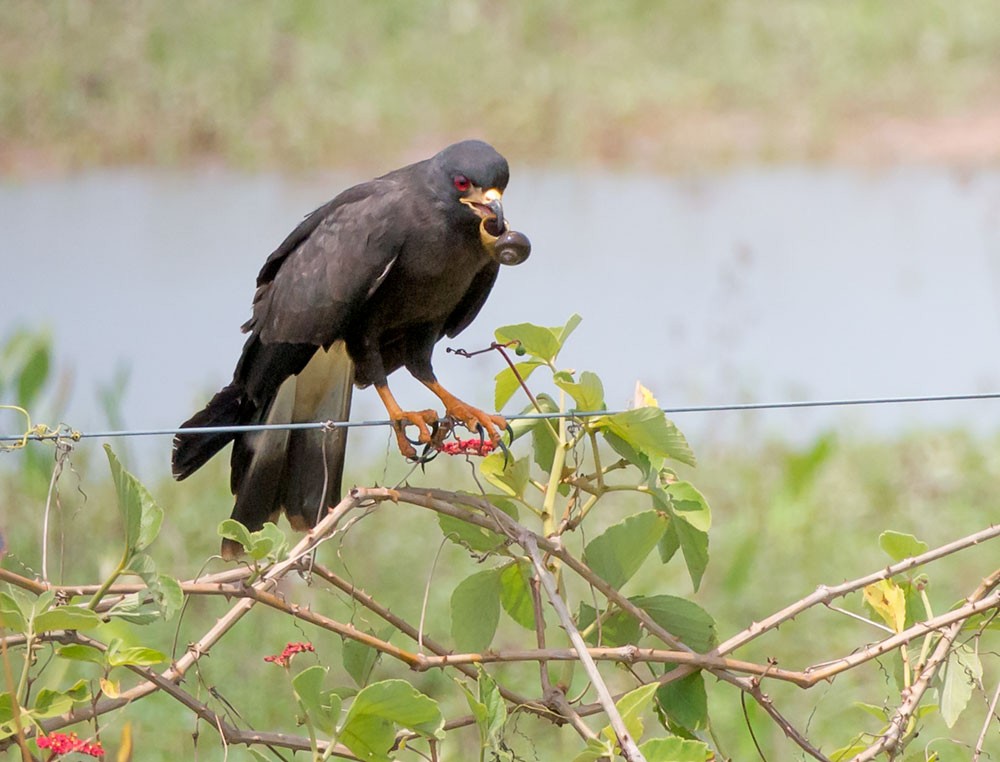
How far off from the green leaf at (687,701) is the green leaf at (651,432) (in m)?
0.31

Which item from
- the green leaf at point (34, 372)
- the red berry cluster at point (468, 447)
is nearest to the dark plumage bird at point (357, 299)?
the red berry cluster at point (468, 447)

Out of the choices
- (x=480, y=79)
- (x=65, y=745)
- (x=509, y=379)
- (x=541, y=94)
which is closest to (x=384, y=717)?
(x=65, y=745)

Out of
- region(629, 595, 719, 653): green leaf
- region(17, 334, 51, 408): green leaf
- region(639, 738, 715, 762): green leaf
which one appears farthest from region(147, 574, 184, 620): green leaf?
region(17, 334, 51, 408): green leaf

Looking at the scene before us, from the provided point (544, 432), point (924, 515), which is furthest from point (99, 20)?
point (544, 432)

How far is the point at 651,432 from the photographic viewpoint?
6.39 feet

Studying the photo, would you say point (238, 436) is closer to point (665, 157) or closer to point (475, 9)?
point (665, 157)

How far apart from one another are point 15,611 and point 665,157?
727 centimetres

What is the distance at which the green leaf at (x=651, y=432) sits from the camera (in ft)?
6.30

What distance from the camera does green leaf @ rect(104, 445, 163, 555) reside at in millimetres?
1621

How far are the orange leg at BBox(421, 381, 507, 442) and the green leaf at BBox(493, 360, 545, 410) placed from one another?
0.34 m

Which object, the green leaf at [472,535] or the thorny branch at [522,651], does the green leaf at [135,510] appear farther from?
the green leaf at [472,535]

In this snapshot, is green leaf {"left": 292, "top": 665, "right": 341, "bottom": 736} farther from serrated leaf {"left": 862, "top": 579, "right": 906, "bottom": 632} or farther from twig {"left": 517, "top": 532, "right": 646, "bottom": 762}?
serrated leaf {"left": 862, "top": 579, "right": 906, "bottom": 632}

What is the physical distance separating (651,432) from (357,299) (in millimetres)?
1201

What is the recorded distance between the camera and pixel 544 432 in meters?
2.16
